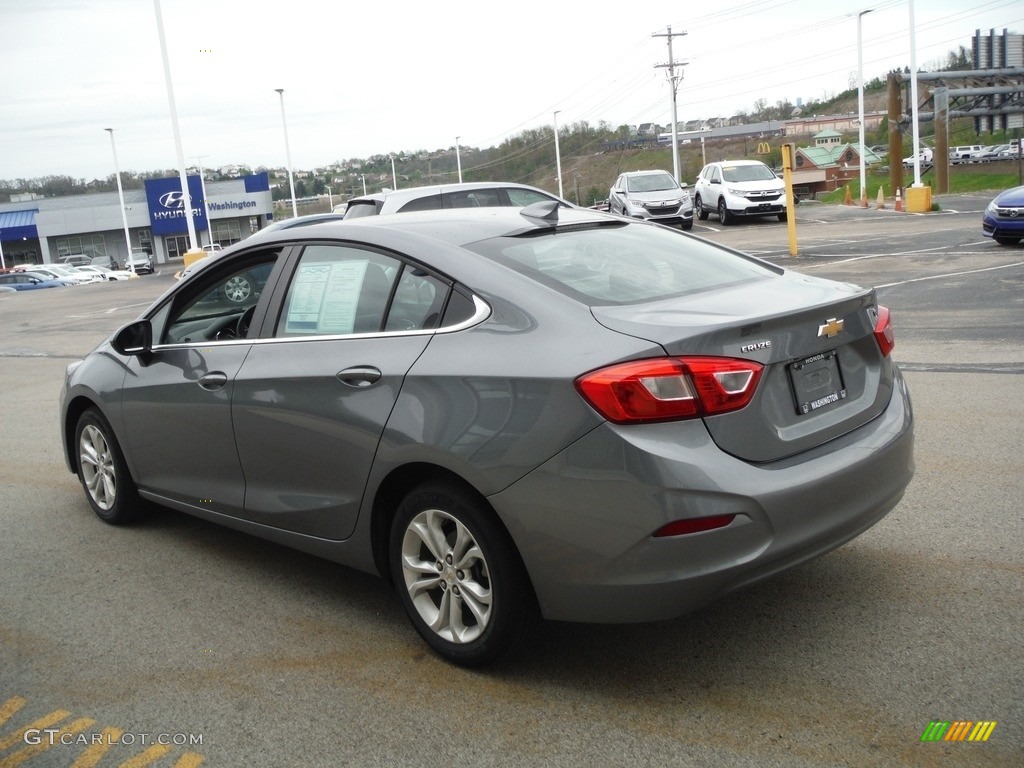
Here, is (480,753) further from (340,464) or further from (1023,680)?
(1023,680)

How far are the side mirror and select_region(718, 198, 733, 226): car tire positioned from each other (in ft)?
84.5

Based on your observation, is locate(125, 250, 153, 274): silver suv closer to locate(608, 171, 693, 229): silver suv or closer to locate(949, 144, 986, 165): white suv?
locate(608, 171, 693, 229): silver suv

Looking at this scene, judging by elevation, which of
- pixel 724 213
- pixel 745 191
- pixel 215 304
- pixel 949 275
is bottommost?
pixel 949 275

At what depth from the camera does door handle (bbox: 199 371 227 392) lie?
451cm

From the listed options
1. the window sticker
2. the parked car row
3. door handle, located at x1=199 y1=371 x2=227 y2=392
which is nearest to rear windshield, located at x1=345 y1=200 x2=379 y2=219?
door handle, located at x1=199 y1=371 x2=227 y2=392

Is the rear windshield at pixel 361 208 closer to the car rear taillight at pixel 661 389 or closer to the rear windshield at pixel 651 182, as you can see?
the car rear taillight at pixel 661 389

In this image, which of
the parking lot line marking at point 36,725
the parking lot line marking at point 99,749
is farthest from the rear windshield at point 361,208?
the parking lot line marking at point 99,749

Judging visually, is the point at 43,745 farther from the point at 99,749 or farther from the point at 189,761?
the point at 189,761

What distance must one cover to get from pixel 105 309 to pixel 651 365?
22242 mm

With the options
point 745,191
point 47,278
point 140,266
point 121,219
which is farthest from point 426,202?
point 121,219

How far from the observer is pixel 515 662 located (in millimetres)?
3629

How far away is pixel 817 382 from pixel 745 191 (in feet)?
86.9

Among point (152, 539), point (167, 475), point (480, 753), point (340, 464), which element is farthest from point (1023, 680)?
point (152, 539)

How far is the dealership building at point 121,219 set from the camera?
8119 centimetres
